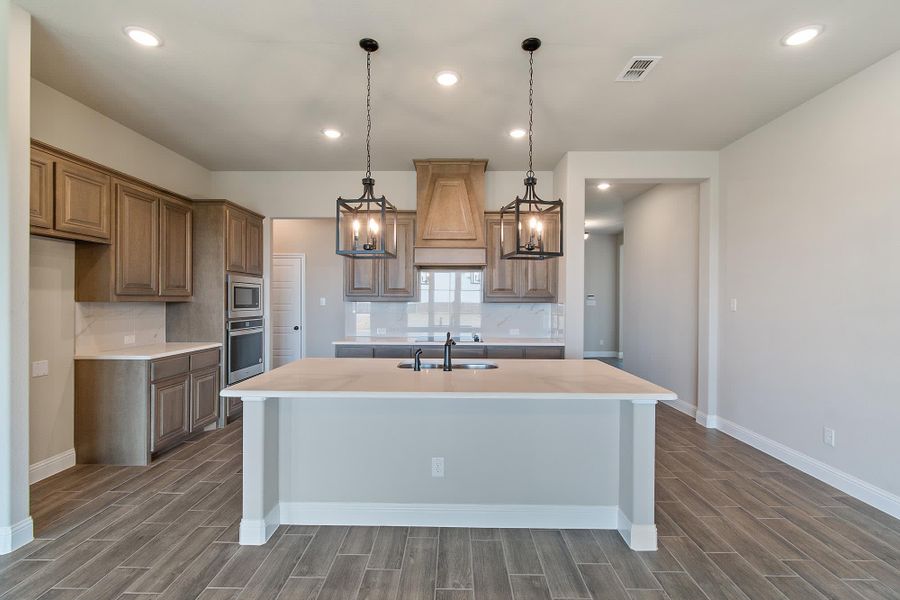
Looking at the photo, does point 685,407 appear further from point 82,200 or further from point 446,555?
point 82,200

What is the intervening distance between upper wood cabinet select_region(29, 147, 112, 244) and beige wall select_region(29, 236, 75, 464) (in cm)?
31

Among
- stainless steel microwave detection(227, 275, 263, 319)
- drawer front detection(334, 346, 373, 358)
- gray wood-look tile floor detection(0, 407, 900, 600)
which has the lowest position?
gray wood-look tile floor detection(0, 407, 900, 600)

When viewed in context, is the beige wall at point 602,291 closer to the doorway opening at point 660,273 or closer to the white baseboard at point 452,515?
the doorway opening at point 660,273

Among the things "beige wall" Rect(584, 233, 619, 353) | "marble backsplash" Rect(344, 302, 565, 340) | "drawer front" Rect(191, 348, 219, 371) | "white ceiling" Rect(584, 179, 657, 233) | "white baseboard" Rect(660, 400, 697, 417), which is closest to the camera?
"drawer front" Rect(191, 348, 219, 371)

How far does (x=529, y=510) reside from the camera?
244 centimetres

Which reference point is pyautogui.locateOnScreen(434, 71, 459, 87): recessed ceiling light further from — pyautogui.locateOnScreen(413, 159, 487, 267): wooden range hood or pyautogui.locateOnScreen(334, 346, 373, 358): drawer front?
pyautogui.locateOnScreen(334, 346, 373, 358): drawer front

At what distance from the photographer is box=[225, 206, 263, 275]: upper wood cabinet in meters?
4.28

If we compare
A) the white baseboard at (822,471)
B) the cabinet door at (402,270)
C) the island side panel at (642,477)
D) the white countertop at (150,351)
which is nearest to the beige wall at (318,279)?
the cabinet door at (402,270)

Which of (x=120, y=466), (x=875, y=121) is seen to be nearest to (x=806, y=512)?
(x=875, y=121)

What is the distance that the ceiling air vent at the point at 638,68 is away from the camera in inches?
103

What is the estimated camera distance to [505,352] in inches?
177

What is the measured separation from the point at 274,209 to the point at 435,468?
12.7ft

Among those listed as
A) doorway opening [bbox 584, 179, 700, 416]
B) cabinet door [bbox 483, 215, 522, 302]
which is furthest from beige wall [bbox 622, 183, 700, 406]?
cabinet door [bbox 483, 215, 522, 302]

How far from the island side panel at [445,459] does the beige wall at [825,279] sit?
6.05 feet
